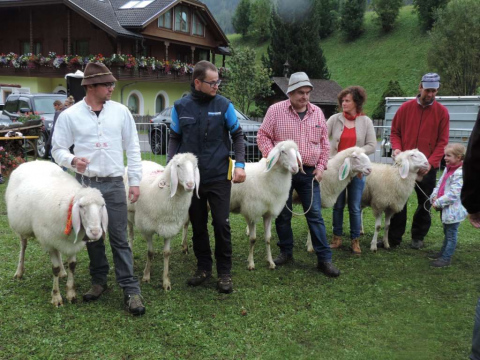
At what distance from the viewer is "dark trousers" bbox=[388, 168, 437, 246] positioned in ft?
20.4

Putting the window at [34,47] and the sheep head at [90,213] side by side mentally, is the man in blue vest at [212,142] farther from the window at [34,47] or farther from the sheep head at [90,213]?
the window at [34,47]

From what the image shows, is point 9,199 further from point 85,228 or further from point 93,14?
point 93,14

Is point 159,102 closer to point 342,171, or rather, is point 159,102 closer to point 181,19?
point 181,19

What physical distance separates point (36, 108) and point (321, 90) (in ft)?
72.4

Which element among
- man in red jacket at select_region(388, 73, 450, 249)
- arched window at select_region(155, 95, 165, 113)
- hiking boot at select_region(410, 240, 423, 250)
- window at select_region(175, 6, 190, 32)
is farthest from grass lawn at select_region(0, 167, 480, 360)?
window at select_region(175, 6, 190, 32)

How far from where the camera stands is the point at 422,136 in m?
6.00

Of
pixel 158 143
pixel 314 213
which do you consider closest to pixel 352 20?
pixel 158 143

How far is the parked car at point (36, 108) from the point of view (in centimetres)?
1399

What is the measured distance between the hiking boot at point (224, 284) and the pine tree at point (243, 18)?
71.0 m

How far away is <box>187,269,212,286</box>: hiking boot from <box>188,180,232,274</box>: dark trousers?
0.05 m

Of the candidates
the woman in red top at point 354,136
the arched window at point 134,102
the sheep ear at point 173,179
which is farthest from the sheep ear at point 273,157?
the arched window at point 134,102

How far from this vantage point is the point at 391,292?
4.75 metres

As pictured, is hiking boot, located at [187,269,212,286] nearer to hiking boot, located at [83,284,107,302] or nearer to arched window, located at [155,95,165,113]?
hiking boot, located at [83,284,107,302]

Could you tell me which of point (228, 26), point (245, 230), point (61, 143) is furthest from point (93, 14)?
point (228, 26)
